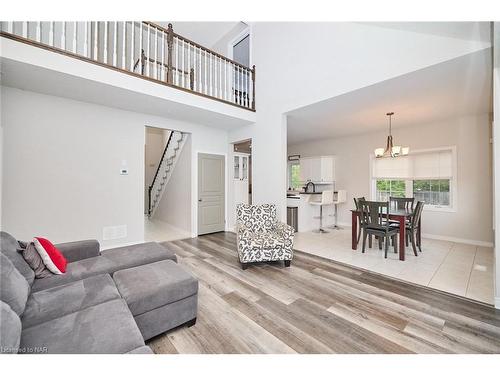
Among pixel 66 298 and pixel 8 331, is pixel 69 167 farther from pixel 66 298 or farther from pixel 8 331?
pixel 8 331

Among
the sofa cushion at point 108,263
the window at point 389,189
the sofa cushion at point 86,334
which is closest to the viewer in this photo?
the sofa cushion at point 86,334

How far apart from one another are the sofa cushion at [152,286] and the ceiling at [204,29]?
236 inches

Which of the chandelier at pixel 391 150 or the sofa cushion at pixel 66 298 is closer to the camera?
the sofa cushion at pixel 66 298

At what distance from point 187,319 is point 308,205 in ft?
14.6

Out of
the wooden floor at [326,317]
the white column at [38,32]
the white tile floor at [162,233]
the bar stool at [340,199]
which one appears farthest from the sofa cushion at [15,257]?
the bar stool at [340,199]

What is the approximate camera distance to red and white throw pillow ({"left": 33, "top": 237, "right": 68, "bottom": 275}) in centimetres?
191

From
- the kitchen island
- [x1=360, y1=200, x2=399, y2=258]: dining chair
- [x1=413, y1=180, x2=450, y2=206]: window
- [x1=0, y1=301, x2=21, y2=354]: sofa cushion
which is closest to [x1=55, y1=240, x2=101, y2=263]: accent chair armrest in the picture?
[x1=0, y1=301, x2=21, y2=354]: sofa cushion

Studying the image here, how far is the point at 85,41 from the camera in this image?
9.72 feet

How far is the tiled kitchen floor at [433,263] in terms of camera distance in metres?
2.61

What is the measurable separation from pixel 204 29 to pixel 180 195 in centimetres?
457

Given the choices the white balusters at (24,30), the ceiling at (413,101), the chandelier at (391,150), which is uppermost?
the white balusters at (24,30)

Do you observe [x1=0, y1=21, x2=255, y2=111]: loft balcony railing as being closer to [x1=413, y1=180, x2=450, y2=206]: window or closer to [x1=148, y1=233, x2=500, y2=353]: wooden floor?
[x1=148, y1=233, x2=500, y2=353]: wooden floor

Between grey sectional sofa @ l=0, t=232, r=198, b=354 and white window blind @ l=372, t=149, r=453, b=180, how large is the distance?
5.71 m

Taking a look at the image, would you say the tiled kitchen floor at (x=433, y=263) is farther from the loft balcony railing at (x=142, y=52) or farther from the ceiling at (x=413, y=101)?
the loft balcony railing at (x=142, y=52)
